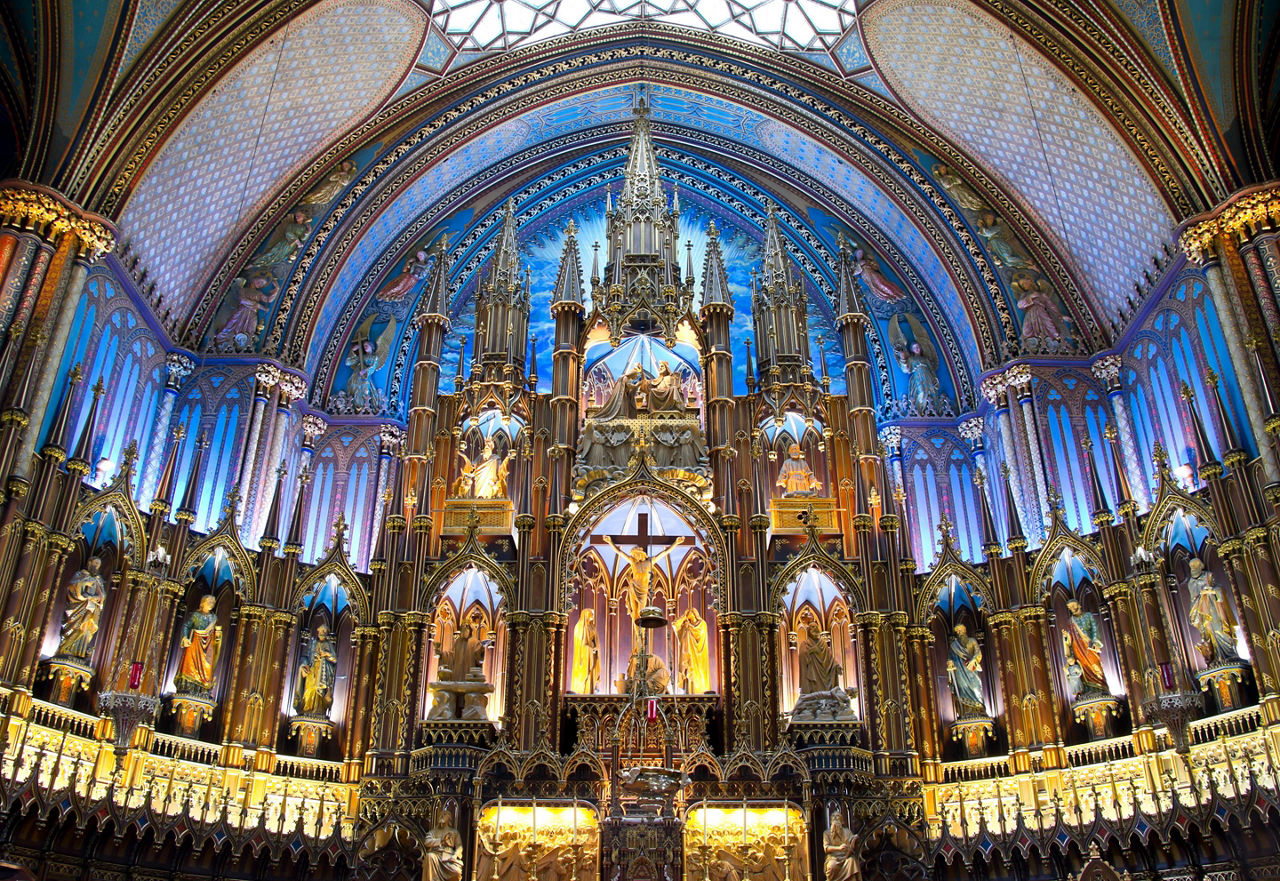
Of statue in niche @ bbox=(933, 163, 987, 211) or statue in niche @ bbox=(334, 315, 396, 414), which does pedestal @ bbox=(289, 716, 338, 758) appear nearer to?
statue in niche @ bbox=(334, 315, 396, 414)

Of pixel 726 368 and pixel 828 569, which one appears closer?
pixel 828 569

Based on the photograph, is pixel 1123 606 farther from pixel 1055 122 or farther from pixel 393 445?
pixel 393 445

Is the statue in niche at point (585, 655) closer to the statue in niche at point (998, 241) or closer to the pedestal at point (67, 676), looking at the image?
the pedestal at point (67, 676)

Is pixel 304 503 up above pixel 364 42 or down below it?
below

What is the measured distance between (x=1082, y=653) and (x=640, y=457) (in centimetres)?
953

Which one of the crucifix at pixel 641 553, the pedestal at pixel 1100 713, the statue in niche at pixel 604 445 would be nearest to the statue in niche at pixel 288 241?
the statue in niche at pixel 604 445

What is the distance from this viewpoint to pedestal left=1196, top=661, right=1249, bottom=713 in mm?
17031

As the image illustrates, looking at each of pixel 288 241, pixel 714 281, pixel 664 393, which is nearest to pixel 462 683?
pixel 664 393

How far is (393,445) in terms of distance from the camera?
26.0 m

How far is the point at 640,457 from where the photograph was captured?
74.5 feet

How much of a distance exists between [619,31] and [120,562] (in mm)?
19212

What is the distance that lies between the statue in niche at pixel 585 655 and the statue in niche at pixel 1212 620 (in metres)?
11.1

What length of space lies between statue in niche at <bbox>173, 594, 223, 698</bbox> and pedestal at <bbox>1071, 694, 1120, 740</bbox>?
16.3m

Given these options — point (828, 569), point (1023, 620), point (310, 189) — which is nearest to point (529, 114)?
point (310, 189)
